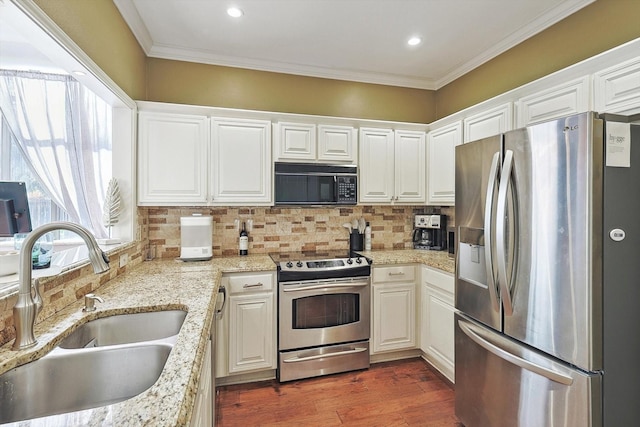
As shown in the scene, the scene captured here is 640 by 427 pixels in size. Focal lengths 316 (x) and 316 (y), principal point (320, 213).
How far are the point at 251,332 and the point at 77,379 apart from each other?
1483 mm

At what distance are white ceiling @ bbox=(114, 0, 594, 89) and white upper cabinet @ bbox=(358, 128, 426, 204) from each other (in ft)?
2.27

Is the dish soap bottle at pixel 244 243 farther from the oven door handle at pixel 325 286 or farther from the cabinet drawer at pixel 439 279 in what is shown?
the cabinet drawer at pixel 439 279

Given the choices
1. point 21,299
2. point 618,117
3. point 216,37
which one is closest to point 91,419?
point 21,299

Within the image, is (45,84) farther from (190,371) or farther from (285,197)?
(190,371)

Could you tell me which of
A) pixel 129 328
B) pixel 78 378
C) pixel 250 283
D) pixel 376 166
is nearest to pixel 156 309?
pixel 129 328

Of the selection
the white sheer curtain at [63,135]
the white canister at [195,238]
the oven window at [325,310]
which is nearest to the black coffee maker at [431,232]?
the oven window at [325,310]

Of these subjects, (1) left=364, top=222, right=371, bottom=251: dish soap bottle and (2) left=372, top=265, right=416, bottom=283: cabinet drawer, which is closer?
(2) left=372, top=265, right=416, bottom=283: cabinet drawer

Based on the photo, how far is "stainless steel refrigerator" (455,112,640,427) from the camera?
1.29 m

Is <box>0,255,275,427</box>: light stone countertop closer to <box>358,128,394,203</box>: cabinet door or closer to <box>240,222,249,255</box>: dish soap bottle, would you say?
<box>240,222,249,255</box>: dish soap bottle

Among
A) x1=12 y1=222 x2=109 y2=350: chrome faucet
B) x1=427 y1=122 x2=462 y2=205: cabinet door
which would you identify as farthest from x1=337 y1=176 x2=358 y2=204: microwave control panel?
x1=12 y1=222 x2=109 y2=350: chrome faucet

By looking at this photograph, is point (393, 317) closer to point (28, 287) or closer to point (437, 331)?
point (437, 331)

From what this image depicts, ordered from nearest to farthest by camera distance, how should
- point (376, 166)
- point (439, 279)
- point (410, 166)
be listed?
point (439, 279)
point (376, 166)
point (410, 166)

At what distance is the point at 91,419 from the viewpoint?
689 mm

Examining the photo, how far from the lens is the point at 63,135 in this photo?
2.56 meters
